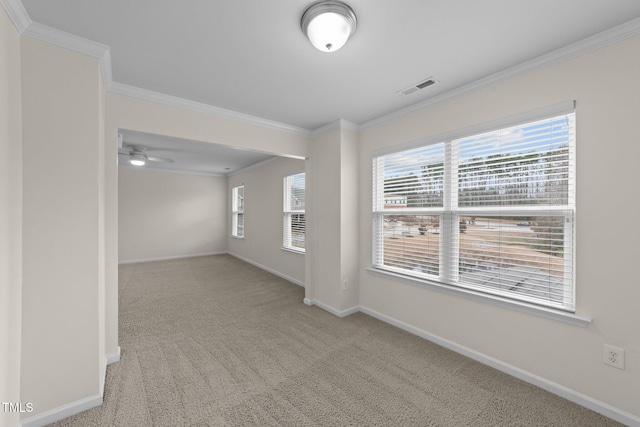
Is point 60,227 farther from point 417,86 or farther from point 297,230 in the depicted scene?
point 297,230

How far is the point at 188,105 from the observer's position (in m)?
2.67

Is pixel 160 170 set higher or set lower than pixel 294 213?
higher

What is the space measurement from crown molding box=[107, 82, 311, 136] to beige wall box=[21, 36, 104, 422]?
0.57m

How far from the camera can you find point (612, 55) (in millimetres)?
1681

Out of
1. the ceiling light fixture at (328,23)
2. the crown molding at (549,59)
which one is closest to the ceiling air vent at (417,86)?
the crown molding at (549,59)

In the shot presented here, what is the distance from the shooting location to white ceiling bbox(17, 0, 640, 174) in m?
1.47

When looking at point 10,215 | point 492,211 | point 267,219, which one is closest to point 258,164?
point 267,219

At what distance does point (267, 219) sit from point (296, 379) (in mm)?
4053

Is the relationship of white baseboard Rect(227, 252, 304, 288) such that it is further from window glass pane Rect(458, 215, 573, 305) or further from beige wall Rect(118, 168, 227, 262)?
window glass pane Rect(458, 215, 573, 305)

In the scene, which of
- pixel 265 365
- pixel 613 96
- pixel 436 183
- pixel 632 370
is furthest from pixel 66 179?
pixel 632 370

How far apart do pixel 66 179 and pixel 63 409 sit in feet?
4.88

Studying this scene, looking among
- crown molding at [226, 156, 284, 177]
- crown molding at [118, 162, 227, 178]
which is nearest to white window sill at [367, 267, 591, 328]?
crown molding at [226, 156, 284, 177]

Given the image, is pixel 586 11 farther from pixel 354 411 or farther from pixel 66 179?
pixel 66 179

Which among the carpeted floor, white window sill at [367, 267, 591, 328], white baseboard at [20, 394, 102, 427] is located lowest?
the carpeted floor
